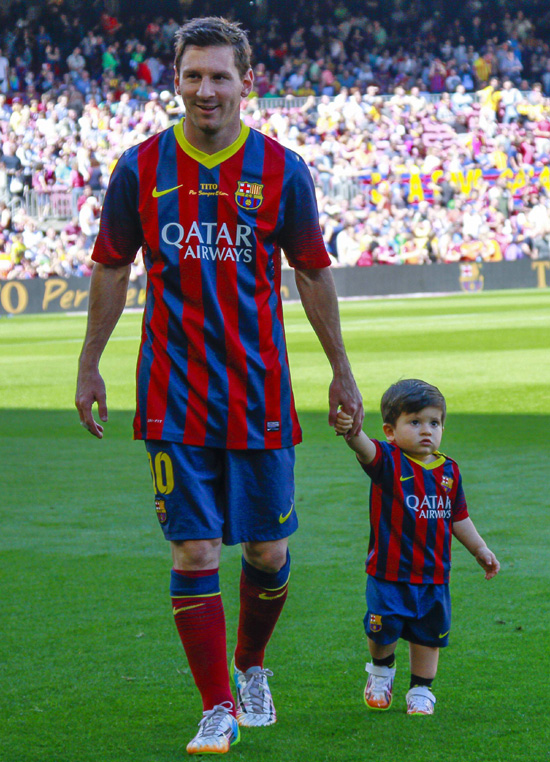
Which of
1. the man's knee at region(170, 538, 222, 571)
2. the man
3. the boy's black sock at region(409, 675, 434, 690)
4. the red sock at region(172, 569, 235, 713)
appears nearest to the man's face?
the man

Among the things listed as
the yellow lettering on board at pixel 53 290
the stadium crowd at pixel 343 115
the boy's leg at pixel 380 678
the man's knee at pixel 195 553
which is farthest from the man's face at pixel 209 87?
the stadium crowd at pixel 343 115

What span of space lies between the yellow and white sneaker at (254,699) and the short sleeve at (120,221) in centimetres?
125

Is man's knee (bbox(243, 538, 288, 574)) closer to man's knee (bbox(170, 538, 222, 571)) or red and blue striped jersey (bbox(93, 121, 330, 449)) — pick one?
man's knee (bbox(170, 538, 222, 571))

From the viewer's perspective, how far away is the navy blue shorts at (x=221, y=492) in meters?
3.09

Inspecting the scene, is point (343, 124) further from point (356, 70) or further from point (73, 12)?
point (73, 12)

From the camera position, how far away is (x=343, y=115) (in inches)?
1292

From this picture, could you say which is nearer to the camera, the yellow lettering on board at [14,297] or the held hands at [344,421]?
the held hands at [344,421]

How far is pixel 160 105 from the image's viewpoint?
31.5 meters

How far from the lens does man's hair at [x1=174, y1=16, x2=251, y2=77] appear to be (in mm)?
3158

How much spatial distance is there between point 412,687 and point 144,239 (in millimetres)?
1475

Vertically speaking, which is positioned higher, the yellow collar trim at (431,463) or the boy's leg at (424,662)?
the yellow collar trim at (431,463)

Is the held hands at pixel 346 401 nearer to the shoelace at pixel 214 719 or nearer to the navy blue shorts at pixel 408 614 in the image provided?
the navy blue shorts at pixel 408 614

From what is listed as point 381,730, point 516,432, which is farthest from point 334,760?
point 516,432

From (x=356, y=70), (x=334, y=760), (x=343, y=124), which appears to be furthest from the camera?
(x=356, y=70)
